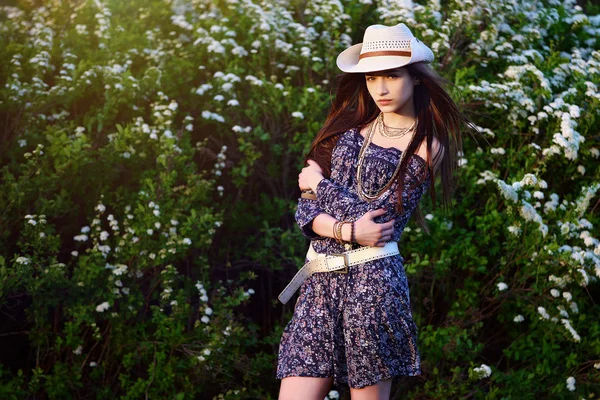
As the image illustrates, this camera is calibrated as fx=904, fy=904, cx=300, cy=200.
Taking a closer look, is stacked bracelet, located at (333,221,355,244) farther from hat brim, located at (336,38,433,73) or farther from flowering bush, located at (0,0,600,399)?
flowering bush, located at (0,0,600,399)

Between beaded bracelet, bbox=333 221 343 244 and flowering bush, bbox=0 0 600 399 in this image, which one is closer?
beaded bracelet, bbox=333 221 343 244

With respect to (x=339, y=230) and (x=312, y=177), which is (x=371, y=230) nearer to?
(x=339, y=230)

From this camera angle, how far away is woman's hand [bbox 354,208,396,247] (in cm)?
315

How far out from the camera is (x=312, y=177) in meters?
3.37

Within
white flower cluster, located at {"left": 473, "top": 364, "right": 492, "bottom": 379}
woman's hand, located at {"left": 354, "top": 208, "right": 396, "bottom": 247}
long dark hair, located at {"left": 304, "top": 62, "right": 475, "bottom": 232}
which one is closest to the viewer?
woman's hand, located at {"left": 354, "top": 208, "right": 396, "bottom": 247}

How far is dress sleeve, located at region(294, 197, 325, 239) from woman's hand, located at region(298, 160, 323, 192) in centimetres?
6

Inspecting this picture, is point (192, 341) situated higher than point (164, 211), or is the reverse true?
point (164, 211)

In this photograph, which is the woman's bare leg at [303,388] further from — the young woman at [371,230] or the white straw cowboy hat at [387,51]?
the white straw cowboy hat at [387,51]

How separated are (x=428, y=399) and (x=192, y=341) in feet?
4.39

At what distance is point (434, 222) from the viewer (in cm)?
525

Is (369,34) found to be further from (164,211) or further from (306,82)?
(306,82)

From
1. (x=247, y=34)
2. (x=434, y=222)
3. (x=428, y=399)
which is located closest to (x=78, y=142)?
(x=247, y=34)

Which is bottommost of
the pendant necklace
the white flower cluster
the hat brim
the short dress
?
the white flower cluster

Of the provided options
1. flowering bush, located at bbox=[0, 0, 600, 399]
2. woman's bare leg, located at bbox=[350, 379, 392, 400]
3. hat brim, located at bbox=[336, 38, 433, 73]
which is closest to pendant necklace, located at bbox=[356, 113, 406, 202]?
hat brim, located at bbox=[336, 38, 433, 73]
